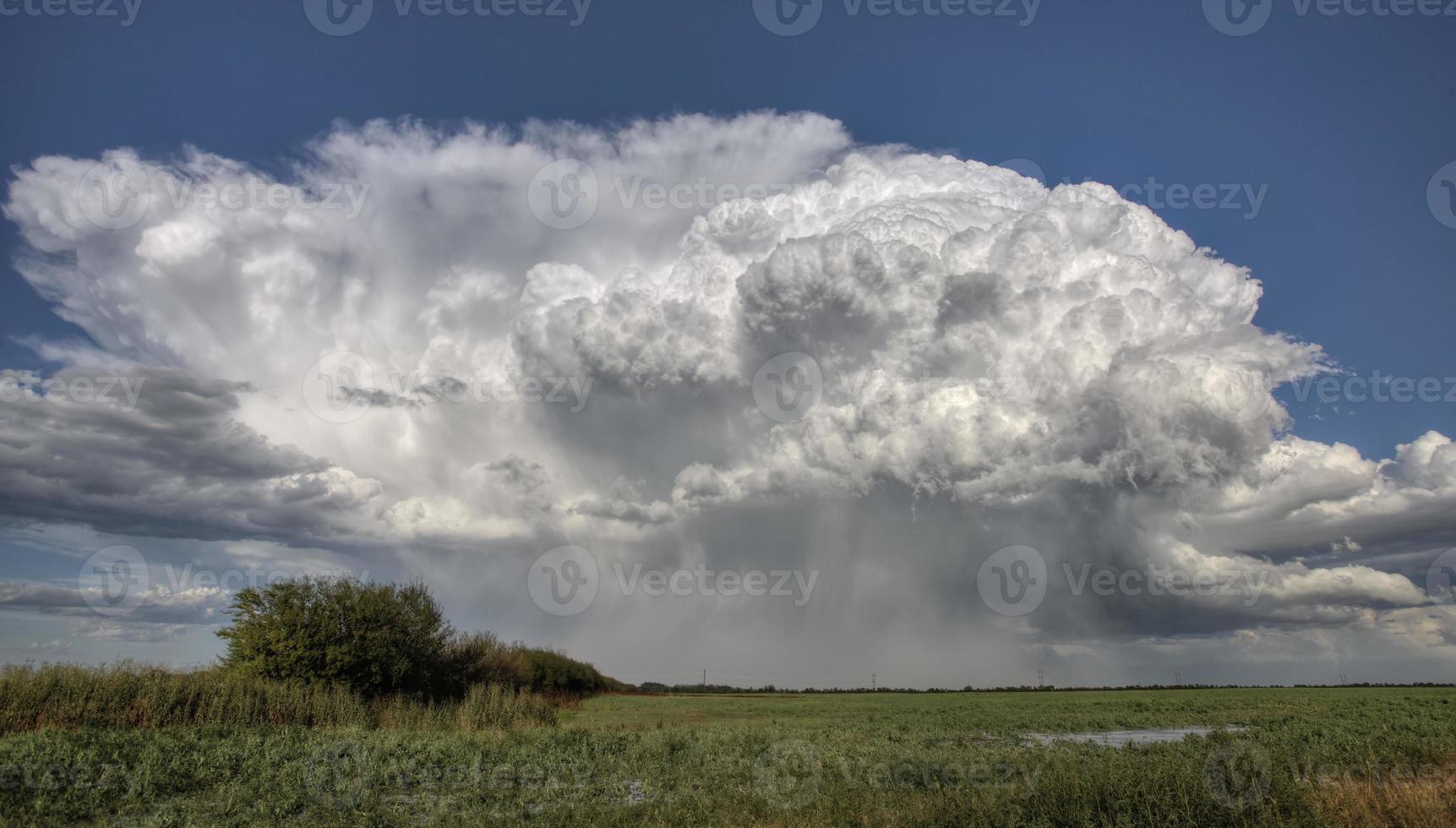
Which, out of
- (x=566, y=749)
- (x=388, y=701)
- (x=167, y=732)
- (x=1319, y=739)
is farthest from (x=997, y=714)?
(x=167, y=732)

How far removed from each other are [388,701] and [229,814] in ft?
79.7

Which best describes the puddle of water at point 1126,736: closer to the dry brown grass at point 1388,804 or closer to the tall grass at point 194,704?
the dry brown grass at point 1388,804

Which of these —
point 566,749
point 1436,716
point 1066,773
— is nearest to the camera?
point 1066,773

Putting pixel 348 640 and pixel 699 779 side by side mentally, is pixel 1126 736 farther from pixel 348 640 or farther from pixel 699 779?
pixel 348 640

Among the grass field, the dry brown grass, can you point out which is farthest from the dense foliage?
the dry brown grass

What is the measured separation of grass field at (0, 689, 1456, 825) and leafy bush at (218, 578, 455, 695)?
25.6 ft

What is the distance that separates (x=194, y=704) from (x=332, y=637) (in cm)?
877

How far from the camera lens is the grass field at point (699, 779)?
625 inches

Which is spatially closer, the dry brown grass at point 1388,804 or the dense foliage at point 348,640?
the dry brown grass at point 1388,804

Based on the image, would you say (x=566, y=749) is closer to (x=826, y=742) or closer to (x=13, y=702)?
(x=826, y=742)

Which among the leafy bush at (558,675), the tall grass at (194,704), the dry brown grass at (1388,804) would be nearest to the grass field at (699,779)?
the dry brown grass at (1388,804)

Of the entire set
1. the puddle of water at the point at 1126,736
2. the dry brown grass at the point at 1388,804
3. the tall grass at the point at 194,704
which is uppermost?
the tall grass at the point at 194,704

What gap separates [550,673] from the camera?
80.3 meters

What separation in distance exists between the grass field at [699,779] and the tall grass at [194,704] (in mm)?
2455
